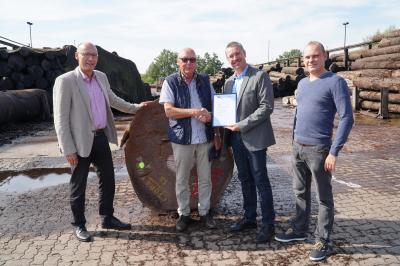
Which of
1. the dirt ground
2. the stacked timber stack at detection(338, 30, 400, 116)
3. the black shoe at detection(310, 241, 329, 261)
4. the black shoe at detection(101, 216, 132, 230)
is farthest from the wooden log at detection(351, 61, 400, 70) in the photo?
the black shoe at detection(101, 216, 132, 230)

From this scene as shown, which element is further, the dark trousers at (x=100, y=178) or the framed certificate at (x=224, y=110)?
the dark trousers at (x=100, y=178)

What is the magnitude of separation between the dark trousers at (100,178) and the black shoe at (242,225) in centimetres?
134

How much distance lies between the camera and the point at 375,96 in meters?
14.0

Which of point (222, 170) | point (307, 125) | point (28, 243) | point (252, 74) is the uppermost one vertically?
point (252, 74)

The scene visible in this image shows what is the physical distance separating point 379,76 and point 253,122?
1245 cm

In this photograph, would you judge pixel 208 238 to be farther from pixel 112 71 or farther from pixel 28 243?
pixel 112 71

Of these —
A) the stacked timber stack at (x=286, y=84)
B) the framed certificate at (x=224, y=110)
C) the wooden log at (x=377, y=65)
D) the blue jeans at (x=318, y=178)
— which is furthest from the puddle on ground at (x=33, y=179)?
the stacked timber stack at (x=286, y=84)

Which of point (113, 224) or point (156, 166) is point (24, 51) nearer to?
point (156, 166)

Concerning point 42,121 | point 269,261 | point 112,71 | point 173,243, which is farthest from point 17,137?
point 269,261

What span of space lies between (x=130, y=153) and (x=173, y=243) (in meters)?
1.19

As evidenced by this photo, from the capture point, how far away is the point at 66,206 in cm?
532

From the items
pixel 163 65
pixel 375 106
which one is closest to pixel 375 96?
pixel 375 106

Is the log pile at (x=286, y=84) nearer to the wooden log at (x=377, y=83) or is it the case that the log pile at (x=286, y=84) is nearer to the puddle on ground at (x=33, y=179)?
the wooden log at (x=377, y=83)

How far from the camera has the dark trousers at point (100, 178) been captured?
13.4ft
